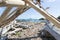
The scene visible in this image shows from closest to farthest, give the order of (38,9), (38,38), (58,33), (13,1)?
1. (13,1)
2. (38,9)
3. (58,33)
4. (38,38)

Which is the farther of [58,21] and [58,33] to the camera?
[58,33]

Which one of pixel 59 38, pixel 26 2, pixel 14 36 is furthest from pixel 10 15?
pixel 14 36

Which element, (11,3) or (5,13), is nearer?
(11,3)

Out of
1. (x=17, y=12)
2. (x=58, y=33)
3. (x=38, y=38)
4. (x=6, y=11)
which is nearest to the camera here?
(x=6, y=11)

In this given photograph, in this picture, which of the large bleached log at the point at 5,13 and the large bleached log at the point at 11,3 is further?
the large bleached log at the point at 5,13

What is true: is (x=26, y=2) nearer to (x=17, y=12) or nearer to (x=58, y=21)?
(x=58, y=21)

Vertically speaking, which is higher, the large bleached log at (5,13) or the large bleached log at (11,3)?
the large bleached log at (11,3)

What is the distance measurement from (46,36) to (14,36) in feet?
7.56

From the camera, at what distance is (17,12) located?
216cm

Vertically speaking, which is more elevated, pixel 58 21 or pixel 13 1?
pixel 13 1

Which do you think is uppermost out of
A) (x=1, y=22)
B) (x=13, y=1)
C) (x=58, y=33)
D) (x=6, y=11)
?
(x=13, y=1)

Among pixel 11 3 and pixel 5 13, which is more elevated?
pixel 11 3

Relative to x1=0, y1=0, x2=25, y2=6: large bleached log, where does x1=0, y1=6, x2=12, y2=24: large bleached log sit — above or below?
below

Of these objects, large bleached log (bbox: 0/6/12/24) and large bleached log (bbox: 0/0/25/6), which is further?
large bleached log (bbox: 0/6/12/24)
